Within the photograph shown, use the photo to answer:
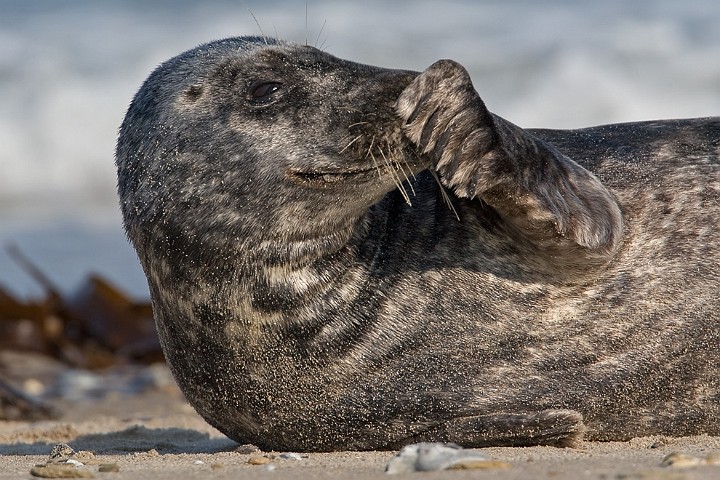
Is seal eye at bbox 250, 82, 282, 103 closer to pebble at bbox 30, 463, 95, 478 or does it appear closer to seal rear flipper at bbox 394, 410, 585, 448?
seal rear flipper at bbox 394, 410, 585, 448

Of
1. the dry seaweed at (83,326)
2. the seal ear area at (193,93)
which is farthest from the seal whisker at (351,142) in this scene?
the dry seaweed at (83,326)

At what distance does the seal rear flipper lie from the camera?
4.64 meters

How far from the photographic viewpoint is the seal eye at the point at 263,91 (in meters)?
4.80

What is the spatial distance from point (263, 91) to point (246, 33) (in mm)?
14737

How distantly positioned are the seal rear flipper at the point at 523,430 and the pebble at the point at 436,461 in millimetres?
864

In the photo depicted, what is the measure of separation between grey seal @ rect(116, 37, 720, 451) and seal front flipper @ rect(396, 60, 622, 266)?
17mm

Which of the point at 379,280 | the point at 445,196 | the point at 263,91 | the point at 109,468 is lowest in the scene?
the point at 109,468

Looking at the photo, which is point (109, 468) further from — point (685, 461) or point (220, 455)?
point (685, 461)

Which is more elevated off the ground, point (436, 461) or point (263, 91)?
point (263, 91)

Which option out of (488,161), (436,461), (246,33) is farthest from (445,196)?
(246,33)

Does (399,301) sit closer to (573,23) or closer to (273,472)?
(273,472)

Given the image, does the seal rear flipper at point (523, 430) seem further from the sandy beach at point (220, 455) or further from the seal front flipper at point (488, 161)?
the seal front flipper at point (488, 161)

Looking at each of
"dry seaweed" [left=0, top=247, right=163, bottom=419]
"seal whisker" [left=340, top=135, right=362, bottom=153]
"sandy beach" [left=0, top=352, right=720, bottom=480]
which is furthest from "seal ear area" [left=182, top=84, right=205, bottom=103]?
"dry seaweed" [left=0, top=247, right=163, bottom=419]

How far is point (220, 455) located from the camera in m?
4.68
